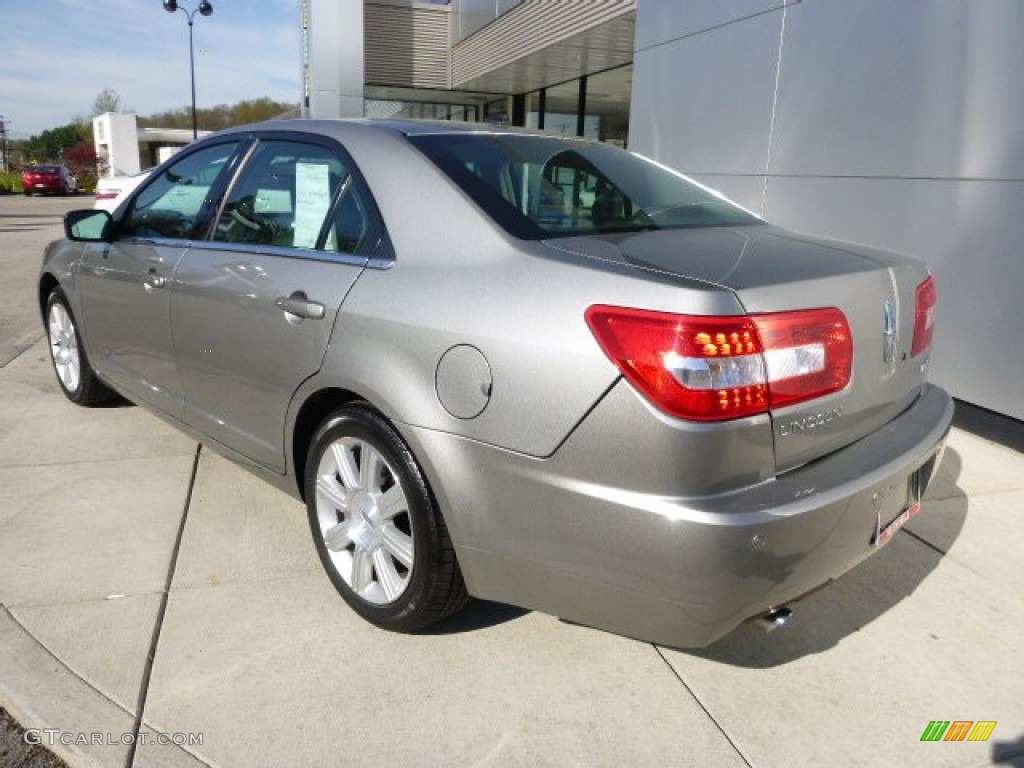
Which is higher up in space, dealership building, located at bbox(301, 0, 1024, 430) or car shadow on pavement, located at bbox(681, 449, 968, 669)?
dealership building, located at bbox(301, 0, 1024, 430)

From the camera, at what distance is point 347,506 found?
2.76 metres

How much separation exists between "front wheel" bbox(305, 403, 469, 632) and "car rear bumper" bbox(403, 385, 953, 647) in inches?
4.3

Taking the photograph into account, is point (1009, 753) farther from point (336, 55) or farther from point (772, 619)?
point (336, 55)

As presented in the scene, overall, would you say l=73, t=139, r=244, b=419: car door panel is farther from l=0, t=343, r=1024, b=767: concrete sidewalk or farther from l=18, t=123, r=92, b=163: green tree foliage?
l=18, t=123, r=92, b=163: green tree foliage

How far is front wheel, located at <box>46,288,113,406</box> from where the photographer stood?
15.4 ft

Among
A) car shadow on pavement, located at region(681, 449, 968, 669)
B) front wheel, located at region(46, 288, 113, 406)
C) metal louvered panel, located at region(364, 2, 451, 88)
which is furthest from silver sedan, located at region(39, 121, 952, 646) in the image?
metal louvered panel, located at region(364, 2, 451, 88)

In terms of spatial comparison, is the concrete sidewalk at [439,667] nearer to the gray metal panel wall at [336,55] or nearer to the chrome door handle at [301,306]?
the chrome door handle at [301,306]

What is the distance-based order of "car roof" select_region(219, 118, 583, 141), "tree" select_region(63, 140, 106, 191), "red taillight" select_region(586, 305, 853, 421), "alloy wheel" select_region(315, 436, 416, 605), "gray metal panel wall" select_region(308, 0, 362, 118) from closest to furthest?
"red taillight" select_region(586, 305, 853, 421), "alloy wheel" select_region(315, 436, 416, 605), "car roof" select_region(219, 118, 583, 141), "gray metal panel wall" select_region(308, 0, 362, 118), "tree" select_region(63, 140, 106, 191)

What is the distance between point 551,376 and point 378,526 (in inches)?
36.0

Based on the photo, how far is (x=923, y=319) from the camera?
2.66 m

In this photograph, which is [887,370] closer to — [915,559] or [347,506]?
[915,559]

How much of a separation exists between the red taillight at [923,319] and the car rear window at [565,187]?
64 centimetres

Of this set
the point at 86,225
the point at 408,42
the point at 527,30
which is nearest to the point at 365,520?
the point at 86,225

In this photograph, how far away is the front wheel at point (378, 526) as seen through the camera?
242 cm
